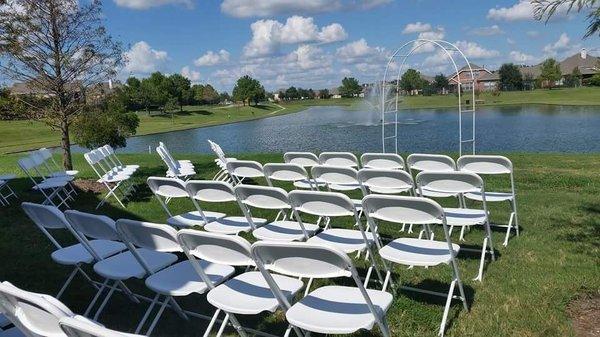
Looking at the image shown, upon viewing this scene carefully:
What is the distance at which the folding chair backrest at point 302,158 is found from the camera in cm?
636

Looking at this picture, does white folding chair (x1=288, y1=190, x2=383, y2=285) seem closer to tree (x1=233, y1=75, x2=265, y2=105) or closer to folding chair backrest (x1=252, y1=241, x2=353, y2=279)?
folding chair backrest (x1=252, y1=241, x2=353, y2=279)

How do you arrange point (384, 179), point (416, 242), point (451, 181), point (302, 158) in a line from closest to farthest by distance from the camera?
point (416, 242) < point (451, 181) < point (384, 179) < point (302, 158)

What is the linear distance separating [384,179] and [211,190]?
1.55 m

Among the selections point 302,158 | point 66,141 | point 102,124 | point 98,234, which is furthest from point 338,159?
point 102,124

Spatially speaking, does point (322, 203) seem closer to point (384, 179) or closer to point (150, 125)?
point (384, 179)

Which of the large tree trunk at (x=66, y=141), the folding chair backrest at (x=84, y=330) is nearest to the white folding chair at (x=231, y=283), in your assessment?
the folding chair backrest at (x=84, y=330)

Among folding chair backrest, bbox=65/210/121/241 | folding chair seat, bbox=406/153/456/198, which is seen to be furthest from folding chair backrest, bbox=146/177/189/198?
folding chair seat, bbox=406/153/456/198

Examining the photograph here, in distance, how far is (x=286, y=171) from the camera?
545cm

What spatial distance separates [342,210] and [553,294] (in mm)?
1699

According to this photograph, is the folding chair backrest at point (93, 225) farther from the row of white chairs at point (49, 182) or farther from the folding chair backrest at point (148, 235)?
the row of white chairs at point (49, 182)

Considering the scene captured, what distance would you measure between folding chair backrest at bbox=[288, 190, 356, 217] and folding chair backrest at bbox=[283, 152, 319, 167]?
8.88 ft

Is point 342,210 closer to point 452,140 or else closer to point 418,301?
point 418,301

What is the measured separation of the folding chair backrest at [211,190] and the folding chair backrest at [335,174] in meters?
1.05

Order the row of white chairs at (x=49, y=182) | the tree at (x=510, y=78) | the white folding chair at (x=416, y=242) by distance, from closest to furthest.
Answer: the white folding chair at (x=416, y=242)
the row of white chairs at (x=49, y=182)
the tree at (x=510, y=78)
